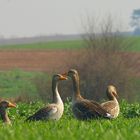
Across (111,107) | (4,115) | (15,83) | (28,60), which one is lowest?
(28,60)

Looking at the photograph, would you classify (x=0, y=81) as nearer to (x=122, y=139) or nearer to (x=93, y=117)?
(x=93, y=117)

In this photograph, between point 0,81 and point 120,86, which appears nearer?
point 120,86

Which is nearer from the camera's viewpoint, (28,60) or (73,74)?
(73,74)

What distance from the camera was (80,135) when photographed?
34.6ft

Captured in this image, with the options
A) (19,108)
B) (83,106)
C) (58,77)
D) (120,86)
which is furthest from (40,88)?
(83,106)

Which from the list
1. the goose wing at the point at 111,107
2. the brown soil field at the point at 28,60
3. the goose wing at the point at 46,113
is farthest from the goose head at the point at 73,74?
the brown soil field at the point at 28,60

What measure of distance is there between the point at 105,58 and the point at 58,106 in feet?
97.0

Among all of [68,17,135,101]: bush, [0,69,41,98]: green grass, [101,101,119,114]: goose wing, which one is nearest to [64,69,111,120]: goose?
[101,101,119,114]: goose wing

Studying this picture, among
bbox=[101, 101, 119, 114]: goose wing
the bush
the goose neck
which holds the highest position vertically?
the goose neck

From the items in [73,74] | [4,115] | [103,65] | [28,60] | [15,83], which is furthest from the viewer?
[28,60]

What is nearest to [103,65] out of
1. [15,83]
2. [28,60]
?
[15,83]

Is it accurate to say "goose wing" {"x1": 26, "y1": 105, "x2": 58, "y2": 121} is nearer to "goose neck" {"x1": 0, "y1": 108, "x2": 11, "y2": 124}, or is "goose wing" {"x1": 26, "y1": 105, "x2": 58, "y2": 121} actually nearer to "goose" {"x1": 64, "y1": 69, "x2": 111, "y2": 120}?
"goose" {"x1": 64, "y1": 69, "x2": 111, "y2": 120}

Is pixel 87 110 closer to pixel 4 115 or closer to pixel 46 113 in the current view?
pixel 46 113

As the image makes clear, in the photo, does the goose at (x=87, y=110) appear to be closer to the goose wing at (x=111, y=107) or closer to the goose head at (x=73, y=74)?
the goose wing at (x=111, y=107)
